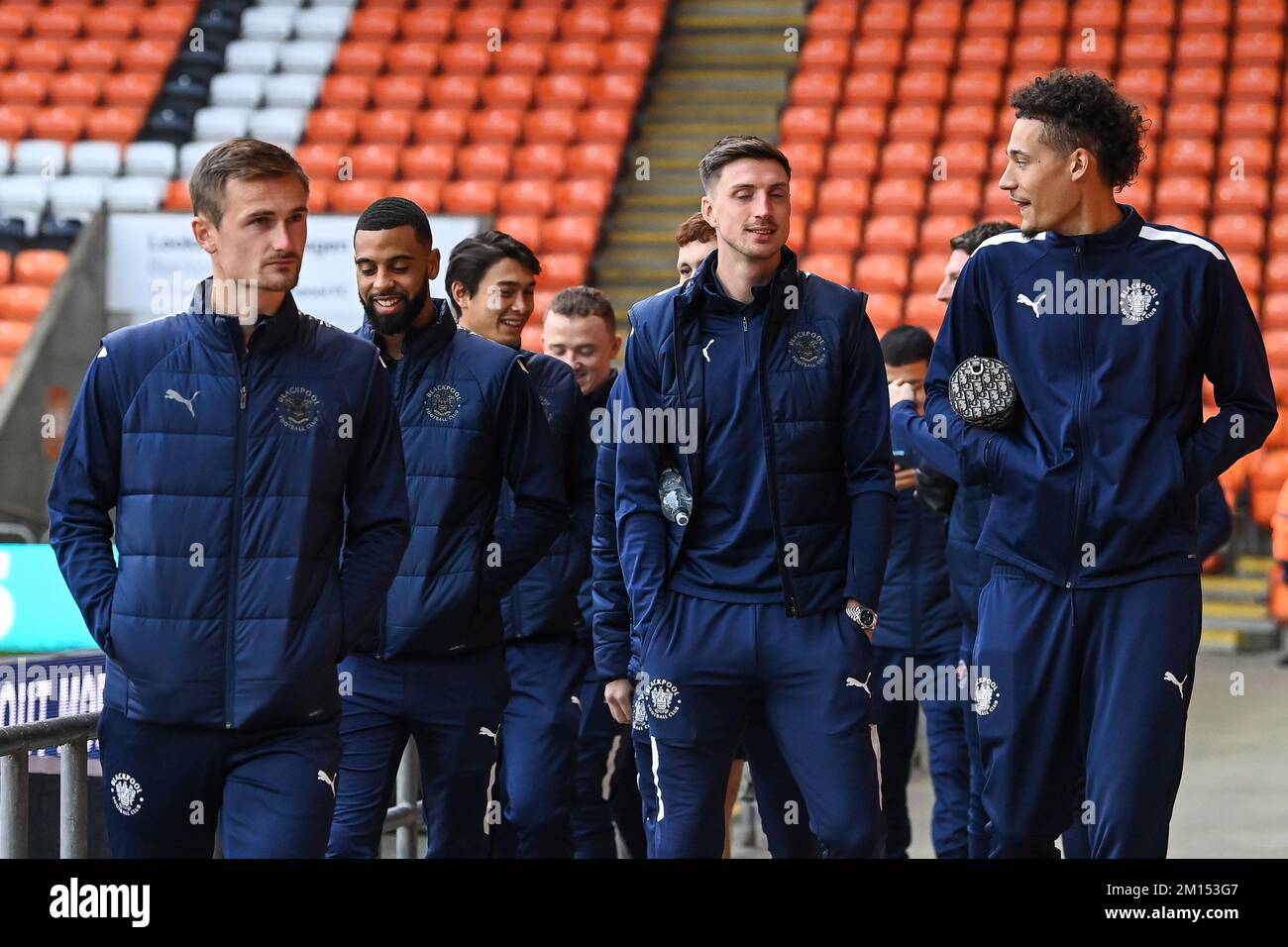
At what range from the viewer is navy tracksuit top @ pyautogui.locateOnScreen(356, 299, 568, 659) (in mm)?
3854

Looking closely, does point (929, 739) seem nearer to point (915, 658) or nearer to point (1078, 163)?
point (915, 658)

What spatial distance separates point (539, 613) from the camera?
179 inches

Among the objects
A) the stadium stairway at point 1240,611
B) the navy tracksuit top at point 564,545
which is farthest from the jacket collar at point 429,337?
the stadium stairway at point 1240,611

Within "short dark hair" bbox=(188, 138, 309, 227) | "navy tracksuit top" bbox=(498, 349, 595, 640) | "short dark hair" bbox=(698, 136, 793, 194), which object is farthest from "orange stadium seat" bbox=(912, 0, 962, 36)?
"short dark hair" bbox=(188, 138, 309, 227)

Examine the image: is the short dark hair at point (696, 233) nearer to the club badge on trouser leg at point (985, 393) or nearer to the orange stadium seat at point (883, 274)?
the club badge on trouser leg at point (985, 393)

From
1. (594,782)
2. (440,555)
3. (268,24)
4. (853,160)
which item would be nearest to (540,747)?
(594,782)

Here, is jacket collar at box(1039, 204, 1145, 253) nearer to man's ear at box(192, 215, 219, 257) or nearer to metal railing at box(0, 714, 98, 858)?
man's ear at box(192, 215, 219, 257)

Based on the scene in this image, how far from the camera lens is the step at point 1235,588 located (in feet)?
36.3

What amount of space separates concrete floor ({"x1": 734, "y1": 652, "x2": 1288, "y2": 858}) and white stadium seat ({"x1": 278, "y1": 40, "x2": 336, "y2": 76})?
10.4 meters

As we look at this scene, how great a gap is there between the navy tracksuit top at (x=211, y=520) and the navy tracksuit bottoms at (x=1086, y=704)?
4.15 feet

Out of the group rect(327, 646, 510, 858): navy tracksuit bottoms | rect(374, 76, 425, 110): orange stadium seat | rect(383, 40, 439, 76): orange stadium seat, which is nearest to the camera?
rect(327, 646, 510, 858): navy tracksuit bottoms

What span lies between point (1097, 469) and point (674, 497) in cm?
86
